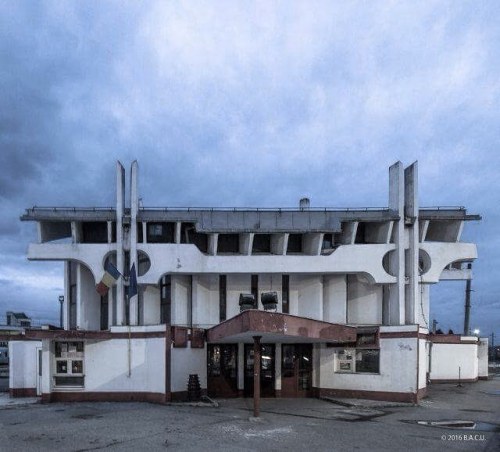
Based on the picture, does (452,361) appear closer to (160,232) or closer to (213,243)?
(213,243)

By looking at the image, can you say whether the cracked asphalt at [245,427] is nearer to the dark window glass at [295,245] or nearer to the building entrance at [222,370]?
the building entrance at [222,370]

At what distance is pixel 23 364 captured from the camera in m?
26.7

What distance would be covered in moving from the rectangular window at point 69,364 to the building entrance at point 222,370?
6.34 m

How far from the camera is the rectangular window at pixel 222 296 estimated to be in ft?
89.1

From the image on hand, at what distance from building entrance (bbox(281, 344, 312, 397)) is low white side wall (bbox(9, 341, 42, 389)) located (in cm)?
1346

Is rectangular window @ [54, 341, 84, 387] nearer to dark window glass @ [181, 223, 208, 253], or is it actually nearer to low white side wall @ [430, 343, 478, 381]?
dark window glass @ [181, 223, 208, 253]

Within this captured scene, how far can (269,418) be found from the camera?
18859 millimetres

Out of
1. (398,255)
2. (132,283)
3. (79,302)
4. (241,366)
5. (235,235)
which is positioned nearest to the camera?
(132,283)

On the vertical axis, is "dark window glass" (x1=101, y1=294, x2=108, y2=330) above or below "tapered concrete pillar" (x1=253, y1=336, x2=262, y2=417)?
above

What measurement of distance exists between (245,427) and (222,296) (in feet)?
35.8

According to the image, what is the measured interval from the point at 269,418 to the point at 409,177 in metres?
14.3

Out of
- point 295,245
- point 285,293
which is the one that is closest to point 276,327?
point 285,293

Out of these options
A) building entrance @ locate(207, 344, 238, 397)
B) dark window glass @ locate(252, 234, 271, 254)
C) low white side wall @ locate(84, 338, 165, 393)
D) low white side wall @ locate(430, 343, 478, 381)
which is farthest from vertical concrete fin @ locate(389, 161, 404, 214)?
low white side wall @ locate(430, 343, 478, 381)

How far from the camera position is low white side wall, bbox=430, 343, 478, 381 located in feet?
120
